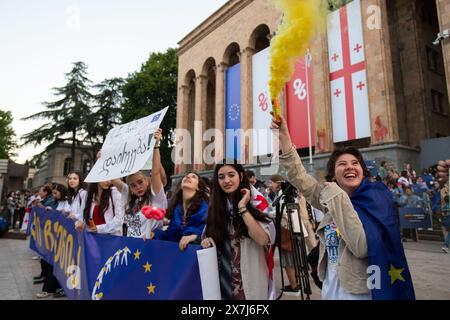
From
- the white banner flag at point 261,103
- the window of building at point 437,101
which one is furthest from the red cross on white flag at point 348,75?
the window of building at point 437,101

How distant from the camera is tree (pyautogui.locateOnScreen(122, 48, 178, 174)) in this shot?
32.5 m

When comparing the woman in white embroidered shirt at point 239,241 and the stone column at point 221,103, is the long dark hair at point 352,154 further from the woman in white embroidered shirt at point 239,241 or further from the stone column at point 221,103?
the stone column at point 221,103

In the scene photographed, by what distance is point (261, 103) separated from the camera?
19.8 m

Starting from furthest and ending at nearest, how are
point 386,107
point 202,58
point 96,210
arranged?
point 202,58 → point 386,107 → point 96,210

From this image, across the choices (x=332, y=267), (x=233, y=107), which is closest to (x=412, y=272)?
(x=332, y=267)

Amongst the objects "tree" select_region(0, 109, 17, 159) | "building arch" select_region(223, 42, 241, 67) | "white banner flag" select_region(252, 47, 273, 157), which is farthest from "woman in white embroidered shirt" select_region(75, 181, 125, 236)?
"tree" select_region(0, 109, 17, 159)

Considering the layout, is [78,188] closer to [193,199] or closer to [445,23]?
[193,199]

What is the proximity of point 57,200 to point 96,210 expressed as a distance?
11.2 feet

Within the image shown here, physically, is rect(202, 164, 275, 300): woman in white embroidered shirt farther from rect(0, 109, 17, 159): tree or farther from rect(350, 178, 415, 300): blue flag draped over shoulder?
rect(0, 109, 17, 159): tree

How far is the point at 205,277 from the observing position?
7.57ft

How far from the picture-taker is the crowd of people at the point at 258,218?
175 cm

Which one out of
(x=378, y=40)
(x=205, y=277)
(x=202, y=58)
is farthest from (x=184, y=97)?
(x=205, y=277)

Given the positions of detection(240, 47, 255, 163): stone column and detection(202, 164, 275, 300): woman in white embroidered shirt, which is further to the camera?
detection(240, 47, 255, 163): stone column

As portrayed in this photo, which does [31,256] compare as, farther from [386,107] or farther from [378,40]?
[378,40]
